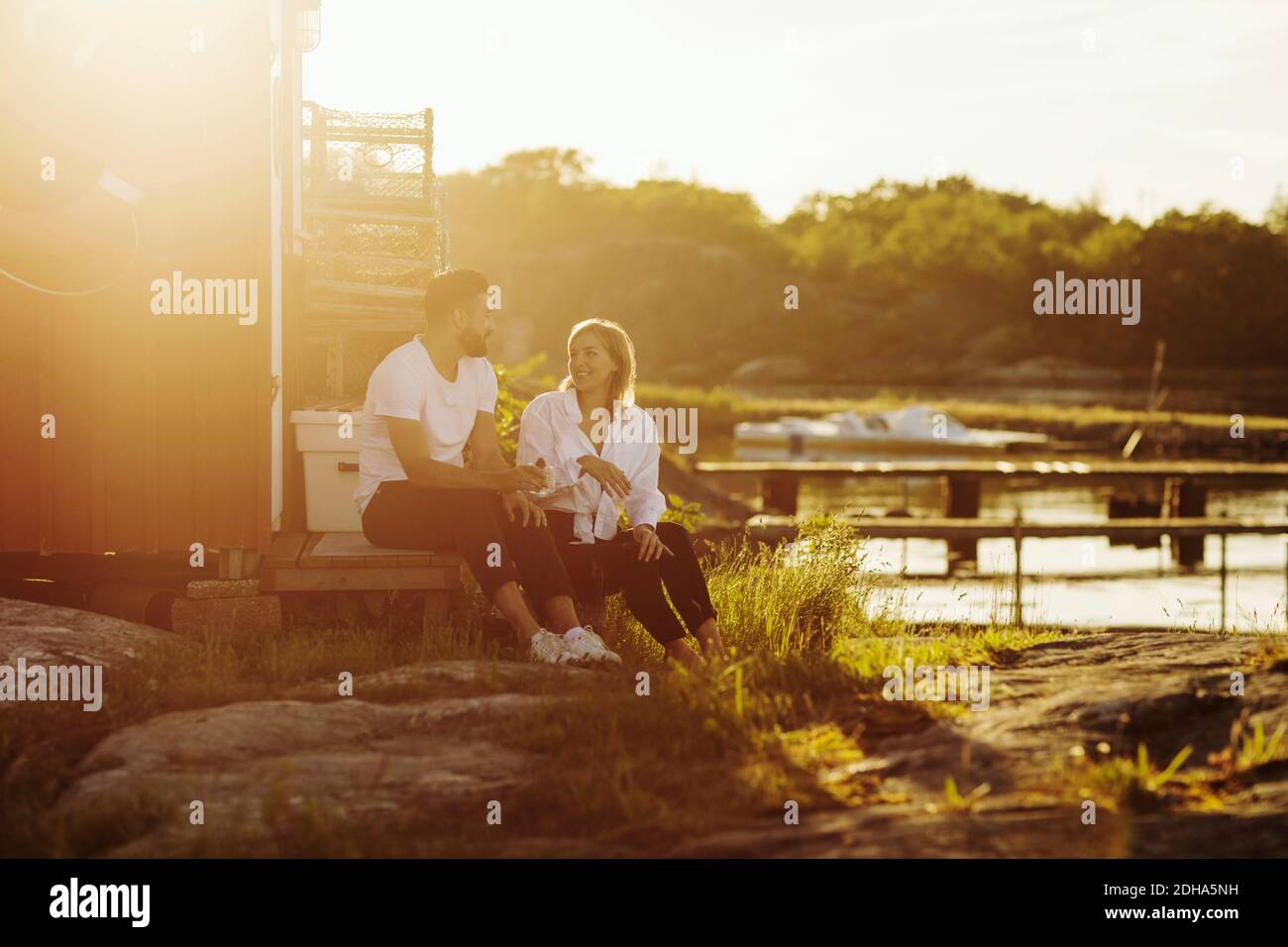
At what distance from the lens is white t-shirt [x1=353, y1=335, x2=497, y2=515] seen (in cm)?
656

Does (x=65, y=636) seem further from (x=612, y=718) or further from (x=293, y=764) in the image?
(x=612, y=718)

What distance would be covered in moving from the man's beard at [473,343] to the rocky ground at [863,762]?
1.51m

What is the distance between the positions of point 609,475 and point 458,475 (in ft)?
2.11

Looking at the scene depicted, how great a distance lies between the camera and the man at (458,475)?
625 centimetres

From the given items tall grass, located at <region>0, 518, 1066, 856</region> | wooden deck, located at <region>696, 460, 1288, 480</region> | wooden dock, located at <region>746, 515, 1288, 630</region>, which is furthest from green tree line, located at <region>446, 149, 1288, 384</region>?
tall grass, located at <region>0, 518, 1066, 856</region>

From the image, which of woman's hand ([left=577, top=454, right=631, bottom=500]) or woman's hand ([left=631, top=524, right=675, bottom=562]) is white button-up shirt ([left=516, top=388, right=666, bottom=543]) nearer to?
woman's hand ([left=577, top=454, right=631, bottom=500])

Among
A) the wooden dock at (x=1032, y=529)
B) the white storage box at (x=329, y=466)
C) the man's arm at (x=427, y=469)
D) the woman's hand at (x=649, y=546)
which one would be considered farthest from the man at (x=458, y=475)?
the wooden dock at (x=1032, y=529)

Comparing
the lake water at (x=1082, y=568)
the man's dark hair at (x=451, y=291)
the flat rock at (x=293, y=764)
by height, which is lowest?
the lake water at (x=1082, y=568)

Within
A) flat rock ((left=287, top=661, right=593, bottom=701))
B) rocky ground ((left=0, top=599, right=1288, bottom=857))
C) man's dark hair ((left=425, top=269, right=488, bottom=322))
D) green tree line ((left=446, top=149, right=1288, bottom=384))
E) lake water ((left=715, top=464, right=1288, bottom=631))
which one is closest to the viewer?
rocky ground ((left=0, top=599, right=1288, bottom=857))

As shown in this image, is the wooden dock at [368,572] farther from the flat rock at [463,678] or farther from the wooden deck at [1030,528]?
the wooden deck at [1030,528]

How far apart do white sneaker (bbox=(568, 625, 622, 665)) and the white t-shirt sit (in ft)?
4.00
